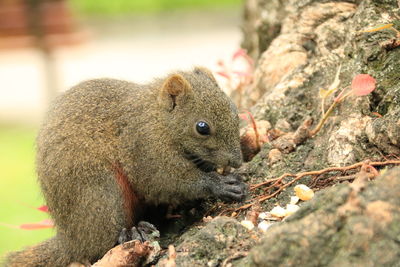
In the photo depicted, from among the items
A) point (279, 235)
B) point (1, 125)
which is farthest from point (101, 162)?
point (1, 125)

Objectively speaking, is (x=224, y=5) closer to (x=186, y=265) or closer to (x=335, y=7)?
(x=335, y=7)

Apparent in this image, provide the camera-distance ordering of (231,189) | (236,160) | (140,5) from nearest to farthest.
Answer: (231,189), (236,160), (140,5)

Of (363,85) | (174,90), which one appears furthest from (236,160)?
(363,85)

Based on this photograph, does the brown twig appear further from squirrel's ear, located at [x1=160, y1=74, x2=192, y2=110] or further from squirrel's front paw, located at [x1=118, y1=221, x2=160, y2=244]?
squirrel's ear, located at [x1=160, y1=74, x2=192, y2=110]

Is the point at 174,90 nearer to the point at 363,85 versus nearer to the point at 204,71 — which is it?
the point at 204,71

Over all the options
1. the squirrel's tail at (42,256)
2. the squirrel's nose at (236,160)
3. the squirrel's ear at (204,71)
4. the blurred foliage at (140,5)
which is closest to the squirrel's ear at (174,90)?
the squirrel's ear at (204,71)

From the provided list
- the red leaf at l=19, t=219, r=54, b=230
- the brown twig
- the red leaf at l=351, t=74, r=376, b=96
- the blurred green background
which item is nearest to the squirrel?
the brown twig


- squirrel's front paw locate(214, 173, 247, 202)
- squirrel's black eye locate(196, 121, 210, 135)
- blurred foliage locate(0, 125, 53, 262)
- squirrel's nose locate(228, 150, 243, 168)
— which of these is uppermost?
squirrel's black eye locate(196, 121, 210, 135)
